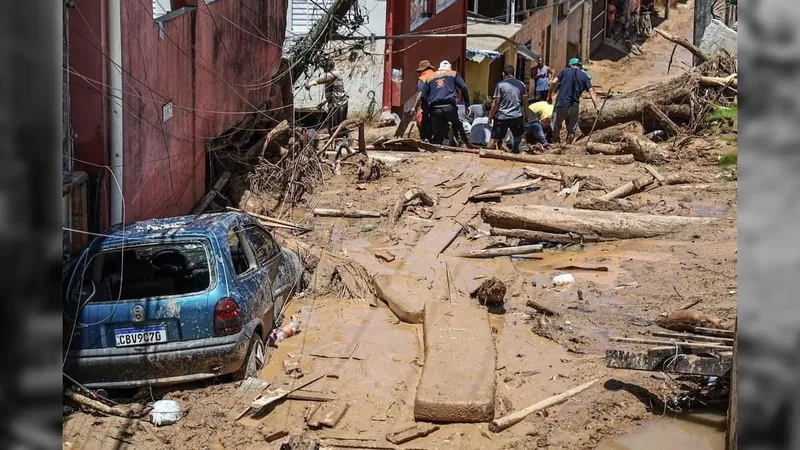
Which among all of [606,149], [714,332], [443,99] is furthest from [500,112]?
[714,332]

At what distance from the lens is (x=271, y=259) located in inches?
390

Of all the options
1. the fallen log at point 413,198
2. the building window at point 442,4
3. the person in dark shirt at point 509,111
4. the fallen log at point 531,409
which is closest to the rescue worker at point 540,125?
the person in dark shirt at point 509,111

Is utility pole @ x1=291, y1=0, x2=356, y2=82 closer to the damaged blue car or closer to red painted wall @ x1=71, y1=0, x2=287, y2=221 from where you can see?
red painted wall @ x1=71, y1=0, x2=287, y2=221

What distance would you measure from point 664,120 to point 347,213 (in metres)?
7.85

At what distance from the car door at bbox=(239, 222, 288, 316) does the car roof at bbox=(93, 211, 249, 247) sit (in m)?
0.37

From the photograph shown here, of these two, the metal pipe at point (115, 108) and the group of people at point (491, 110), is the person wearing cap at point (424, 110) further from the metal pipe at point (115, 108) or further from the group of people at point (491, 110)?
the metal pipe at point (115, 108)

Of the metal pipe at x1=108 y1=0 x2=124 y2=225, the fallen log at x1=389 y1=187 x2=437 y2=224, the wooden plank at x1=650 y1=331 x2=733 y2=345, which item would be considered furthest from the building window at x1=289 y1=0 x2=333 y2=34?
the wooden plank at x1=650 y1=331 x2=733 y2=345

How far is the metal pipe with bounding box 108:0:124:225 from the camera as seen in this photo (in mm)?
10008

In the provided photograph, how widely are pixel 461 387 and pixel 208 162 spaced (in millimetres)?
8008

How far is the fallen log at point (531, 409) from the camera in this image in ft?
25.0

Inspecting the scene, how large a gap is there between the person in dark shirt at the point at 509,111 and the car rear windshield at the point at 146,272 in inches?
396
